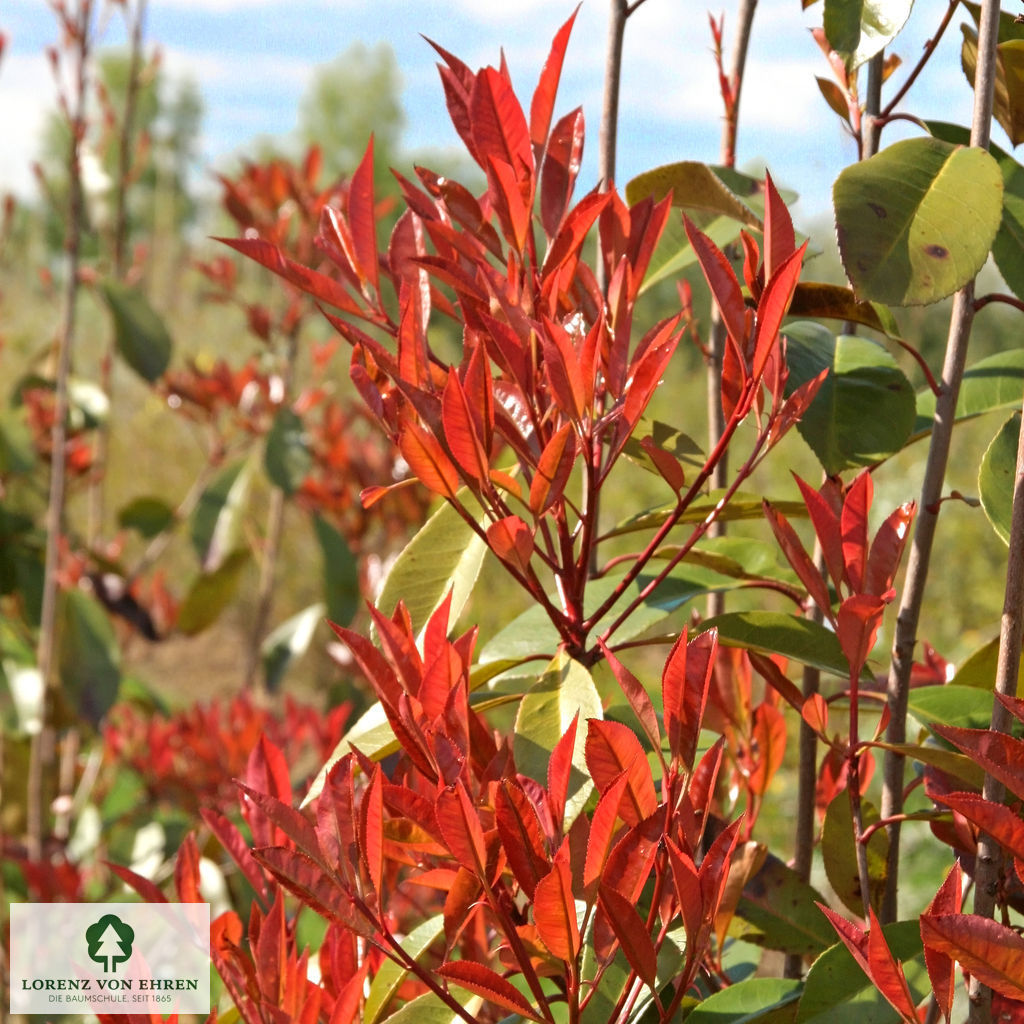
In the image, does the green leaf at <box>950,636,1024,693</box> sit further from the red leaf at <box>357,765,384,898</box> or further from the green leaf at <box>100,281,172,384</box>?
the green leaf at <box>100,281,172,384</box>

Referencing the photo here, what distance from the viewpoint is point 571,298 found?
22.9 inches

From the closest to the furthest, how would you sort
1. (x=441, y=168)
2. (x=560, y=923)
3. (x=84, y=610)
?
1. (x=560, y=923)
2. (x=84, y=610)
3. (x=441, y=168)

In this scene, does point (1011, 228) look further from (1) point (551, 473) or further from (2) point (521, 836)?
(2) point (521, 836)

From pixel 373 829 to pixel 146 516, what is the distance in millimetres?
1741

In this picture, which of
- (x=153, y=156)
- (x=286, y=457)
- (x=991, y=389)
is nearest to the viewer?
(x=991, y=389)

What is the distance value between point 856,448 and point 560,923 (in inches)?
12.0

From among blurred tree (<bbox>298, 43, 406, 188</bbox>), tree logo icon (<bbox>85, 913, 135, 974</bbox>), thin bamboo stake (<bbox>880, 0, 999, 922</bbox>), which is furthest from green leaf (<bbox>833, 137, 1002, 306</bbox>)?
→ blurred tree (<bbox>298, 43, 406, 188</bbox>)

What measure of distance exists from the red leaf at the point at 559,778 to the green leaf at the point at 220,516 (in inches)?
66.6

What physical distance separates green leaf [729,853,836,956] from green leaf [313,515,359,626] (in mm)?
1483

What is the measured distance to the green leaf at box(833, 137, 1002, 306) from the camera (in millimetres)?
490

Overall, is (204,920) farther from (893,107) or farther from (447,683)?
(893,107)

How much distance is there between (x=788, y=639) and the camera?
1.82 feet

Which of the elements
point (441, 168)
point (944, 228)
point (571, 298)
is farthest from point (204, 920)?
point (441, 168)

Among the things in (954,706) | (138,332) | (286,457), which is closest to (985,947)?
(954,706)
